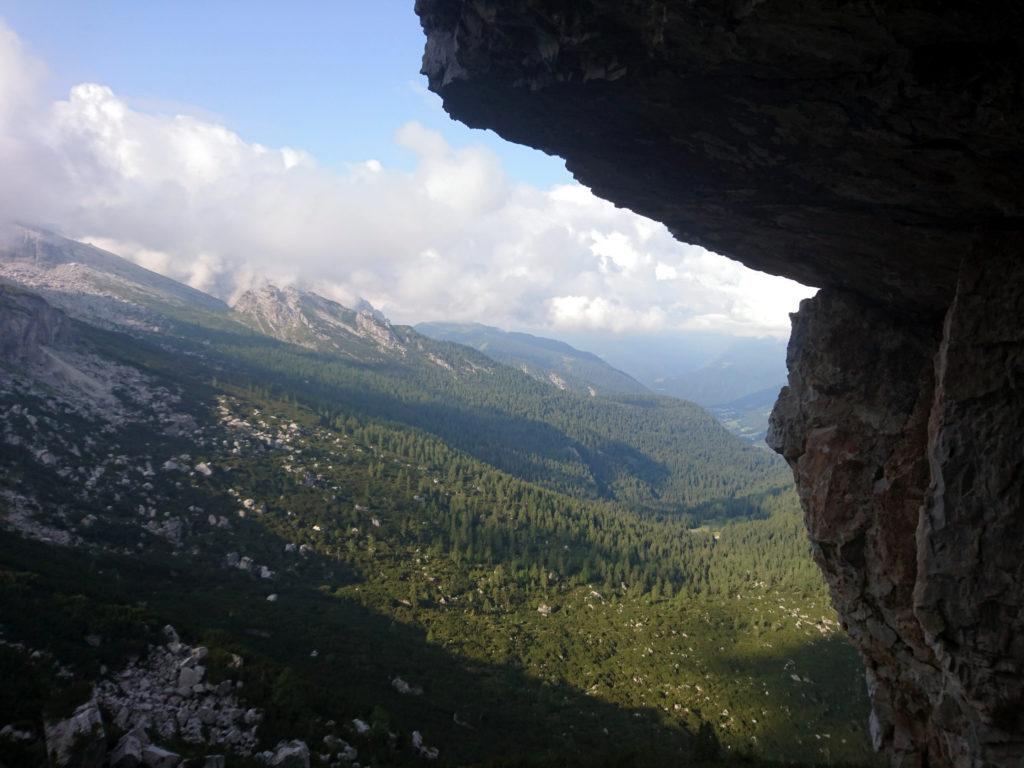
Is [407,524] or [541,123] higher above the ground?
[541,123]

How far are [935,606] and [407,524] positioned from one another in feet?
343

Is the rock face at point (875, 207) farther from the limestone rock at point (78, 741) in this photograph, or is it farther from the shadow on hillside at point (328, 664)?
the shadow on hillside at point (328, 664)

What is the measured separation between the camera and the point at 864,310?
21000 mm

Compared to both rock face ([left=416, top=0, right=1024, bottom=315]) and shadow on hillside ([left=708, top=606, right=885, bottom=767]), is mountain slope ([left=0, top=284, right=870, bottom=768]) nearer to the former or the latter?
shadow on hillside ([left=708, top=606, right=885, bottom=767])

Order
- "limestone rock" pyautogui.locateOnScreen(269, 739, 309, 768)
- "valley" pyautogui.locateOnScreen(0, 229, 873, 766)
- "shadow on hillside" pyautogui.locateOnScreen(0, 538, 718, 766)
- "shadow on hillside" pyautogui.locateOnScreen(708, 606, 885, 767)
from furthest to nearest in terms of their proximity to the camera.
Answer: "shadow on hillside" pyautogui.locateOnScreen(708, 606, 885, 767)
"shadow on hillside" pyautogui.locateOnScreen(0, 538, 718, 766)
"valley" pyautogui.locateOnScreen(0, 229, 873, 766)
"limestone rock" pyautogui.locateOnScreen(269, 739, 309, 768)

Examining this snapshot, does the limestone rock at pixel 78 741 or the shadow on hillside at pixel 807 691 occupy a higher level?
the limestone rock at pixel 78 741

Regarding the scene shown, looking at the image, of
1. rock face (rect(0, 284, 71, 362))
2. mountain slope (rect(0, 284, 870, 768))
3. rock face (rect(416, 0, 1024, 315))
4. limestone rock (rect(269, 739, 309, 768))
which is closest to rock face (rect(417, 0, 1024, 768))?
rock face (rect(416, 0, 1024, 315))

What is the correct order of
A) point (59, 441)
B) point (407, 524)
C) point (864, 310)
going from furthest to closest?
1. point (407, 524)
2. point (59, 441)
3. point (864, 310)

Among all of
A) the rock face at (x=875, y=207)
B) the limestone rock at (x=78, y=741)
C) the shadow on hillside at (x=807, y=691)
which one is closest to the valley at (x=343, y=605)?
the shadow on hillside at (x=807, y=691)

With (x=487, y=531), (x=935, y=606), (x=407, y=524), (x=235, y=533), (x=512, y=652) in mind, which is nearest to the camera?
(x=935, y=606)

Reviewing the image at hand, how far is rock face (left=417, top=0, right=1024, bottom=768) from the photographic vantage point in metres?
9.76

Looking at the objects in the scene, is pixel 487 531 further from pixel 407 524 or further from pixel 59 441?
pixel 59 441

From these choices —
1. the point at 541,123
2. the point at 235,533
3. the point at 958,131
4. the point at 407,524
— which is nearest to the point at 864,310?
the point at 958,131

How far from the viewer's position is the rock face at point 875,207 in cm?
976
